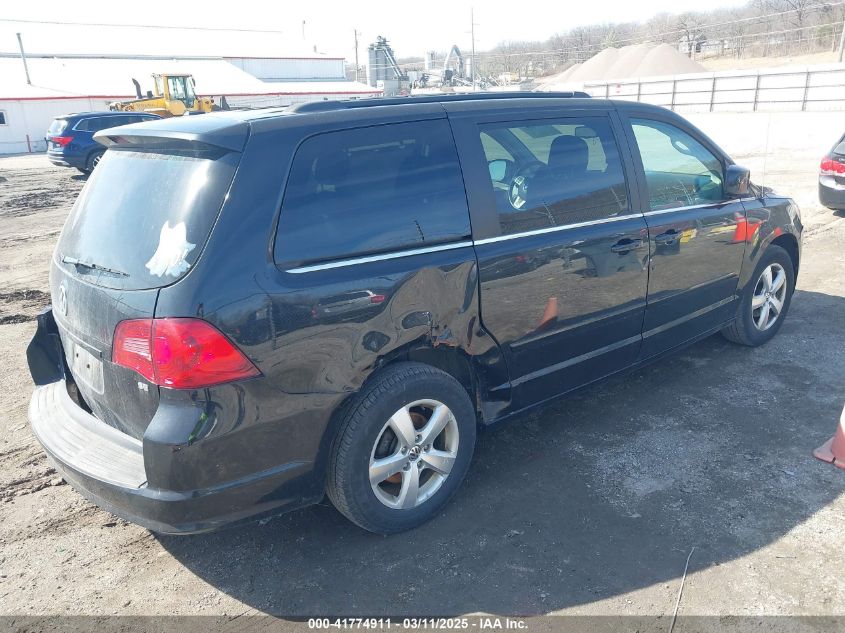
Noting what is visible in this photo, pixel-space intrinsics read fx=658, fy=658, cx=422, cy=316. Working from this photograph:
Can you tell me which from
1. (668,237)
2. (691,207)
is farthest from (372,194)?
(691,207)

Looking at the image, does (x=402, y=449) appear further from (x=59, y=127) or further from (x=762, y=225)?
(x=59, y=127)

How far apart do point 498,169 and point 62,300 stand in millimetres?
2176

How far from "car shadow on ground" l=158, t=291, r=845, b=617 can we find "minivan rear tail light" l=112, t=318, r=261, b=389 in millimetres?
1019

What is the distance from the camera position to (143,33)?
55156 mm

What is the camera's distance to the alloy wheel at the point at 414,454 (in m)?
2.98

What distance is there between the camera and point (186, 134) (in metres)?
2.70

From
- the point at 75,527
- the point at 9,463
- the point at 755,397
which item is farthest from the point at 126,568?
the point at 755,397

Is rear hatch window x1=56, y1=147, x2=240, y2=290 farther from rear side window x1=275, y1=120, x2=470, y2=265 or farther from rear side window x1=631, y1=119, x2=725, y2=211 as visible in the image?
rear side window x1=631, y1=119, x2=725, y2=211

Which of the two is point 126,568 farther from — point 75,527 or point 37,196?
point 37,196

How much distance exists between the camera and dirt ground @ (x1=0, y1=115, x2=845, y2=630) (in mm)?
2742

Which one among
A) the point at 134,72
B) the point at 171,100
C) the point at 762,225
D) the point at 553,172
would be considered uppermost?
the point at 134,72

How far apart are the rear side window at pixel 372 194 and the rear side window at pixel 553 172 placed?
0.30 m

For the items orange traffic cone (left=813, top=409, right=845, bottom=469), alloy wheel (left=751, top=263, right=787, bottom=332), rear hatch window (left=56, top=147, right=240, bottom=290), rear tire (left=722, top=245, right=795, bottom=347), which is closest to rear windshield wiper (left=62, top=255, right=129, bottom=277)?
rear hatch window (left=56, top=147, right=240, bottom=290)

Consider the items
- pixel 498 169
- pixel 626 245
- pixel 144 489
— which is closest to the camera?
pixel 144 489
